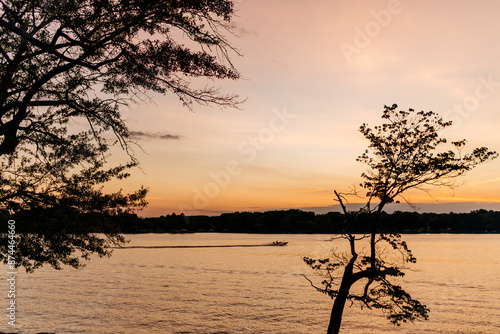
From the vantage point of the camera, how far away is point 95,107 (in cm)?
1203

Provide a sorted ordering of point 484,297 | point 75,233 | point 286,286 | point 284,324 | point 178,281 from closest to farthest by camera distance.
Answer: point 75,233 → point 284,324 → point 484,297 → point 286,286 → point 178,281

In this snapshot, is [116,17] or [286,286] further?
[286,286]

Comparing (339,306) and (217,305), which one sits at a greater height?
(339,306)

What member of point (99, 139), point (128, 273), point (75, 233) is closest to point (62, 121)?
point (99, 139)

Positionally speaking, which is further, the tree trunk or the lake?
the lake

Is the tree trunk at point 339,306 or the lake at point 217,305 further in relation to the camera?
the lake at point 217,305

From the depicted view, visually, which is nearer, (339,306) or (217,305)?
(339,306)

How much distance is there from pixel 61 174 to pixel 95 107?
235 centimetres

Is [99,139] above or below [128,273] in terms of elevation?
above

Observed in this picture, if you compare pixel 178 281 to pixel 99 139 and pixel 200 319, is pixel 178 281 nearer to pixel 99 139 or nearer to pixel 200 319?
pixel 200 319

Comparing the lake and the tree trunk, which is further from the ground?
the tree trunk

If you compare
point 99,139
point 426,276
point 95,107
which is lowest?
point 426,276

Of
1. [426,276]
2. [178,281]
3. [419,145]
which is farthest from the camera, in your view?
[426,276]

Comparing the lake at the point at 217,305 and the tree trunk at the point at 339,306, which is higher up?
the tree trunk at the point at 339,306
